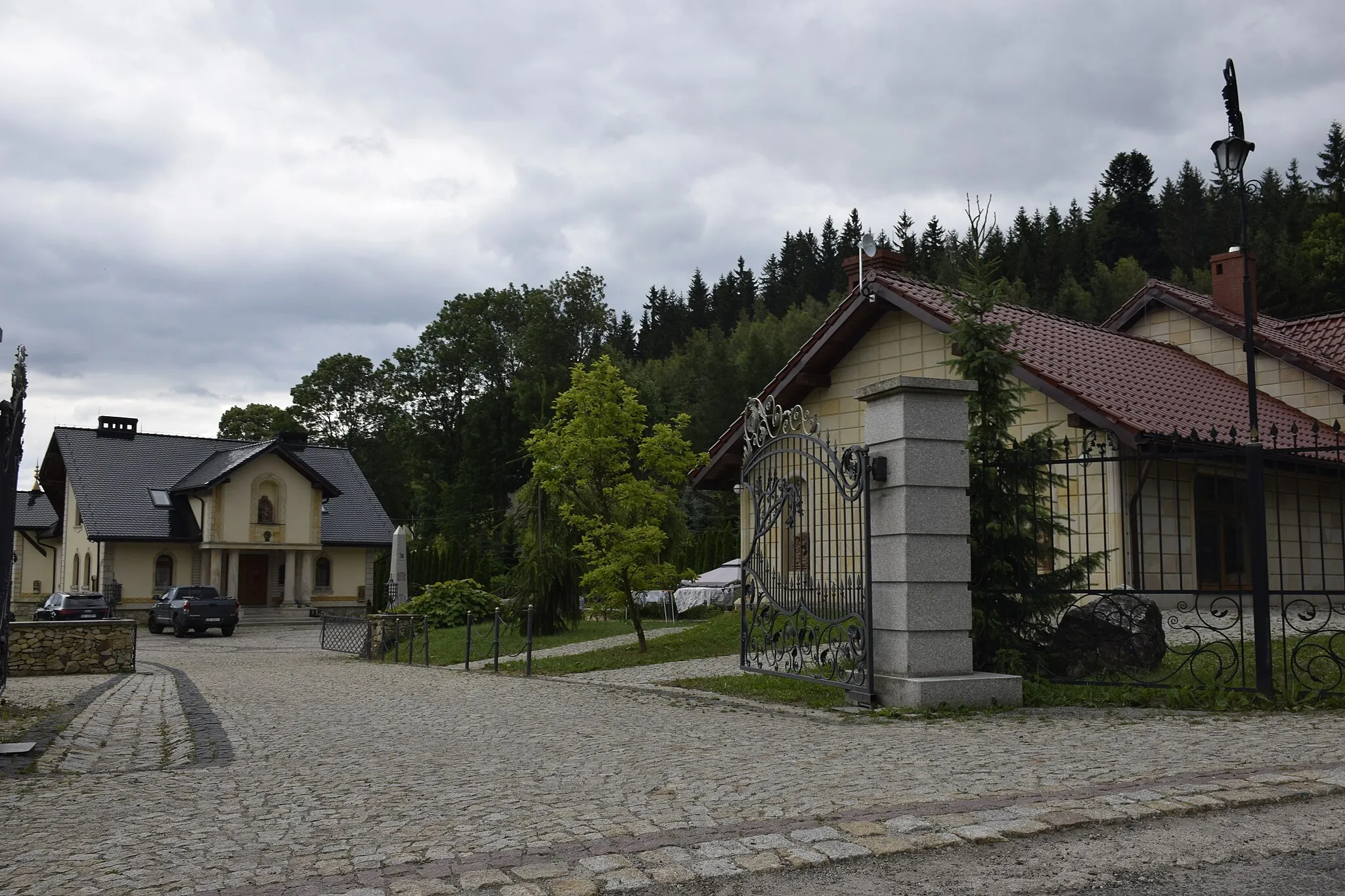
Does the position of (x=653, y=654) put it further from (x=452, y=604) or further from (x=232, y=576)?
(x=232, y=576)

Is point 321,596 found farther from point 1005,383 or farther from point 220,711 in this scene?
point 1005,383

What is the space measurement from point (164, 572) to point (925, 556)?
41608 millimetres

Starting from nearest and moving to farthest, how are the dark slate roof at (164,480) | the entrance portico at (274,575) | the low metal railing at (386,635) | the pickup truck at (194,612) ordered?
the low metal railing at (386,635), the pickup truck at (194,612), the dark slate roof at (164,480), the entrance portico at (274,575)

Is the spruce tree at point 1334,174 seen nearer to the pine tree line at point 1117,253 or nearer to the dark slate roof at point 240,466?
the pine tree line at point 1117,253

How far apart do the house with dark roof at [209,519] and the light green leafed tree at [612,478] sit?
29.7 meters

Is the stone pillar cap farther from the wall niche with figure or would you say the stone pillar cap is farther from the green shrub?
the wall niche with figure

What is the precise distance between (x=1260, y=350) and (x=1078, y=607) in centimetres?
1412

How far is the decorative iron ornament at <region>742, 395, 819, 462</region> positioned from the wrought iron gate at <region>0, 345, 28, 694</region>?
6.75 m

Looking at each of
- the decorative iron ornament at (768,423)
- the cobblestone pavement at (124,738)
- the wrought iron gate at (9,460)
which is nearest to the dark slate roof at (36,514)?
the cobblestone pavement at (124,738)

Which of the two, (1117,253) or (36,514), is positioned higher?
(1117,253)

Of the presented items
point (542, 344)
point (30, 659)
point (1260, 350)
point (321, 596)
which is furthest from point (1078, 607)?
point (542, 344)

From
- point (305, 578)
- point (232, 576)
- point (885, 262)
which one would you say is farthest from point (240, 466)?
point (885, 262)

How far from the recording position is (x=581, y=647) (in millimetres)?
20094

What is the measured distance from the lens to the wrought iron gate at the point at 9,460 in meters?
9.15
